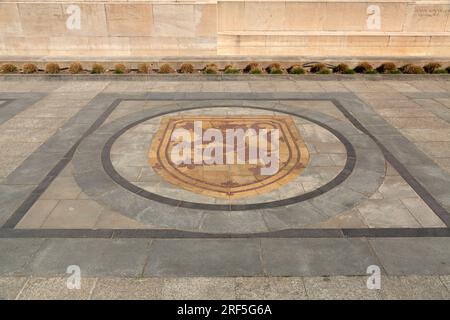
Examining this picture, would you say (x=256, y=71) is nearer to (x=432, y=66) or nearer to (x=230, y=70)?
(x=230, y=70)

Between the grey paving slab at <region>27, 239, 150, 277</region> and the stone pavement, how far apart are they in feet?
0.09

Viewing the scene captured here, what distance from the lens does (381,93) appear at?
17766 mm

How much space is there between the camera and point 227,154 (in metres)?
11.6

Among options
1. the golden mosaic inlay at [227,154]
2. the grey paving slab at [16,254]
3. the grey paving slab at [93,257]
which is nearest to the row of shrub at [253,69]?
the golden mosaic inlay at [227,154]

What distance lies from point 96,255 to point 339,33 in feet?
67.8

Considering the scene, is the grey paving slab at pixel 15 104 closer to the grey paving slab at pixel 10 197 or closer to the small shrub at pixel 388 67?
the grey paving slab at pixel 10 197

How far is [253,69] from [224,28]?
4.28 meters

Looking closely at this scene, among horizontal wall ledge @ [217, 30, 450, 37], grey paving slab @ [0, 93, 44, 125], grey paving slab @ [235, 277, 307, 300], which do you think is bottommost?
grey paving slab @ [235, 277, 307, 300]

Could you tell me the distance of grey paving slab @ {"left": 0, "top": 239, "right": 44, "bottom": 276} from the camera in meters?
7.14

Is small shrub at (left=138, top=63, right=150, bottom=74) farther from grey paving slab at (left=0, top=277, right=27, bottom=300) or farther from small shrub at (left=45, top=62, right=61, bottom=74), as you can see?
grey paving slab at (left=0, top=277, right=27, bottom=300)

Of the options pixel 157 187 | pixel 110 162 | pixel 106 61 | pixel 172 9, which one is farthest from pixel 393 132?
pixel 106 61

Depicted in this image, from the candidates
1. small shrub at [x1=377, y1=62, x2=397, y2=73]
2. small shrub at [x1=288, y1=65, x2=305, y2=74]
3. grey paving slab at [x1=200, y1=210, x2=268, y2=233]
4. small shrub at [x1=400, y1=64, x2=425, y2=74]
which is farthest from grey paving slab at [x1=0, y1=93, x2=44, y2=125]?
small shrub at [x1=400, y1=64, x2=425, y2=74]

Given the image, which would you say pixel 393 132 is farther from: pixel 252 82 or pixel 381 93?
pixel 252 82

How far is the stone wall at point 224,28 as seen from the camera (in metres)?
21.0
